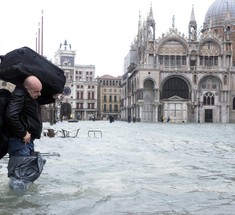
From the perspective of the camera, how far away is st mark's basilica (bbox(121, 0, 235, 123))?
70.4 metres

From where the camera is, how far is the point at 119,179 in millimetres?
7598

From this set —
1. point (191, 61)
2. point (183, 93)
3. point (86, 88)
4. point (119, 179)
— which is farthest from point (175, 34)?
point (119, 179)

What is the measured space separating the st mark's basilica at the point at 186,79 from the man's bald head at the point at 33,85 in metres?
64.2

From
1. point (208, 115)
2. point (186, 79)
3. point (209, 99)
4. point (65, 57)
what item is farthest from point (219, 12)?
point (65, 57)

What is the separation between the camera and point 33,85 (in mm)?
5441

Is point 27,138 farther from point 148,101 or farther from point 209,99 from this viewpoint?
point 209,99

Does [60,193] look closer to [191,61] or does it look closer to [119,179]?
A: [119,179]

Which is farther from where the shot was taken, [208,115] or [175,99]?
[208,115]

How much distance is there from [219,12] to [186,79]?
18.6m

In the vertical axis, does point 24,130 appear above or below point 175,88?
below

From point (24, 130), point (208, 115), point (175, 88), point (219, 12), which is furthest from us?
point (219, 12)

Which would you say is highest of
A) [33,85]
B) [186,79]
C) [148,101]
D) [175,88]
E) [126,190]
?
[186,79]

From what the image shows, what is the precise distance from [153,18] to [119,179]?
237 ft

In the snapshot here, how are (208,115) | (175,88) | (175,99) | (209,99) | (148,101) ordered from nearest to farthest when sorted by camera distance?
(175,99), (208,115), (209,99), (148,101), (175,88)
